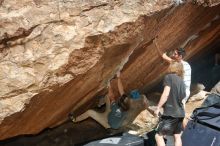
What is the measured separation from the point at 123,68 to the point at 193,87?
3714 millimetres

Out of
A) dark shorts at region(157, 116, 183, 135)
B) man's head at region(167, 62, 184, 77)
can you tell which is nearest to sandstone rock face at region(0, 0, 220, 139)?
man's head at region(167, 62, 184, 77)

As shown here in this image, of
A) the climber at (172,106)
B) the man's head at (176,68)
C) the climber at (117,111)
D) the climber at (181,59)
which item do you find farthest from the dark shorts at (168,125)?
the climber at (117,111)

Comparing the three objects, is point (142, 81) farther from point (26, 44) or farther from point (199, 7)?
point (26, 44)

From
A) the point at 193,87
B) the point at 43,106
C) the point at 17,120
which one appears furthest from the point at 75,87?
the point at 193,87

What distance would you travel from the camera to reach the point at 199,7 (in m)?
7.48

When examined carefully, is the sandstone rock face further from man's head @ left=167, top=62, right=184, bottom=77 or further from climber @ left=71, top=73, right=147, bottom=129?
climber @ left=71, top=73, right=147, bottom=129

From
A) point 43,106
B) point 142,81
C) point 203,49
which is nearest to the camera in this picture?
point 43,106

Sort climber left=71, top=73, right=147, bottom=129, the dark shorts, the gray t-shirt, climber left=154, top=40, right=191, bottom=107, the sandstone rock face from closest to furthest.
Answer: the sandstone rock face, the gray t-shirt, the dark shorts, climber left=154, top=40, right=191, bottom=107, climber left=71, top=73, right=147, bottom=129

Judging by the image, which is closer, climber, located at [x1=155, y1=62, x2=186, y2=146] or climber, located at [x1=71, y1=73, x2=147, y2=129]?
climber, located at [x1=155, y1=62, x2=186, y2=146]

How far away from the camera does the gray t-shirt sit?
23.4 feet

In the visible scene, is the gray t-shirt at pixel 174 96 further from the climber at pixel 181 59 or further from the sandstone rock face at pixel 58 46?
the sandstone rock face at pixel 58 46

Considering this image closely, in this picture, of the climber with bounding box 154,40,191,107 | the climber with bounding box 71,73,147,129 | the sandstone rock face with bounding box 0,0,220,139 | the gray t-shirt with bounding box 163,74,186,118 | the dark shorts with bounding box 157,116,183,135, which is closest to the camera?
the sandstone rock face with bounding box 0,0,220,139

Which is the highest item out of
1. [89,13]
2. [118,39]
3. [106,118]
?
[89,13]

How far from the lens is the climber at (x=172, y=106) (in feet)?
23.4
